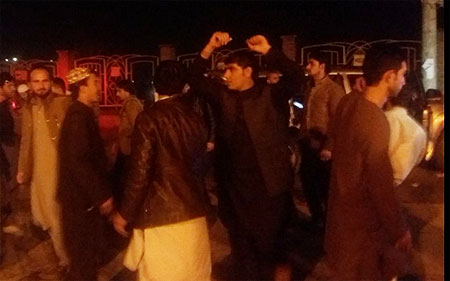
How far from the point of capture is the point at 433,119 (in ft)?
31.2

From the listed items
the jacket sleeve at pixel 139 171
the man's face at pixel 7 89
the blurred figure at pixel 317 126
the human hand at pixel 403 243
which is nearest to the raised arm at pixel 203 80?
the jacket sleeve at pixel 139 171

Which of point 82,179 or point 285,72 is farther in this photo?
point 285,72

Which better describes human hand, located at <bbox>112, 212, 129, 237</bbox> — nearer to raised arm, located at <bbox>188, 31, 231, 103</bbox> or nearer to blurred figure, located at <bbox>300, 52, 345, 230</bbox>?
raised arm, located at <bbox>188, 31, 231, 103</bbox>

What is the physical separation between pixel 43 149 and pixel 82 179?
961 mm

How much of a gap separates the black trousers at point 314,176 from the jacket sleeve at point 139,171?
9.03 ft

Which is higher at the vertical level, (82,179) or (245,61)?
(245,61)

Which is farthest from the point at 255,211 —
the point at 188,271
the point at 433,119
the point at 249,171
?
the point at 433,119

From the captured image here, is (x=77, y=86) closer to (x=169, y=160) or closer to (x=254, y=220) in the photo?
(x=169, y=160)

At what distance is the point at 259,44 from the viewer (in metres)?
4.79

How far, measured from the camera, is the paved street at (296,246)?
582cm

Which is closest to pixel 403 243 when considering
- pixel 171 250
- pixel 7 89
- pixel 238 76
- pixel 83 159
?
pixel 171 250

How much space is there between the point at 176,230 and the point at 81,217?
3.48ft

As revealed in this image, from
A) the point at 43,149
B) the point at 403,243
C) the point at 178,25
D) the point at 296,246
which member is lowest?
the point at 296,246
